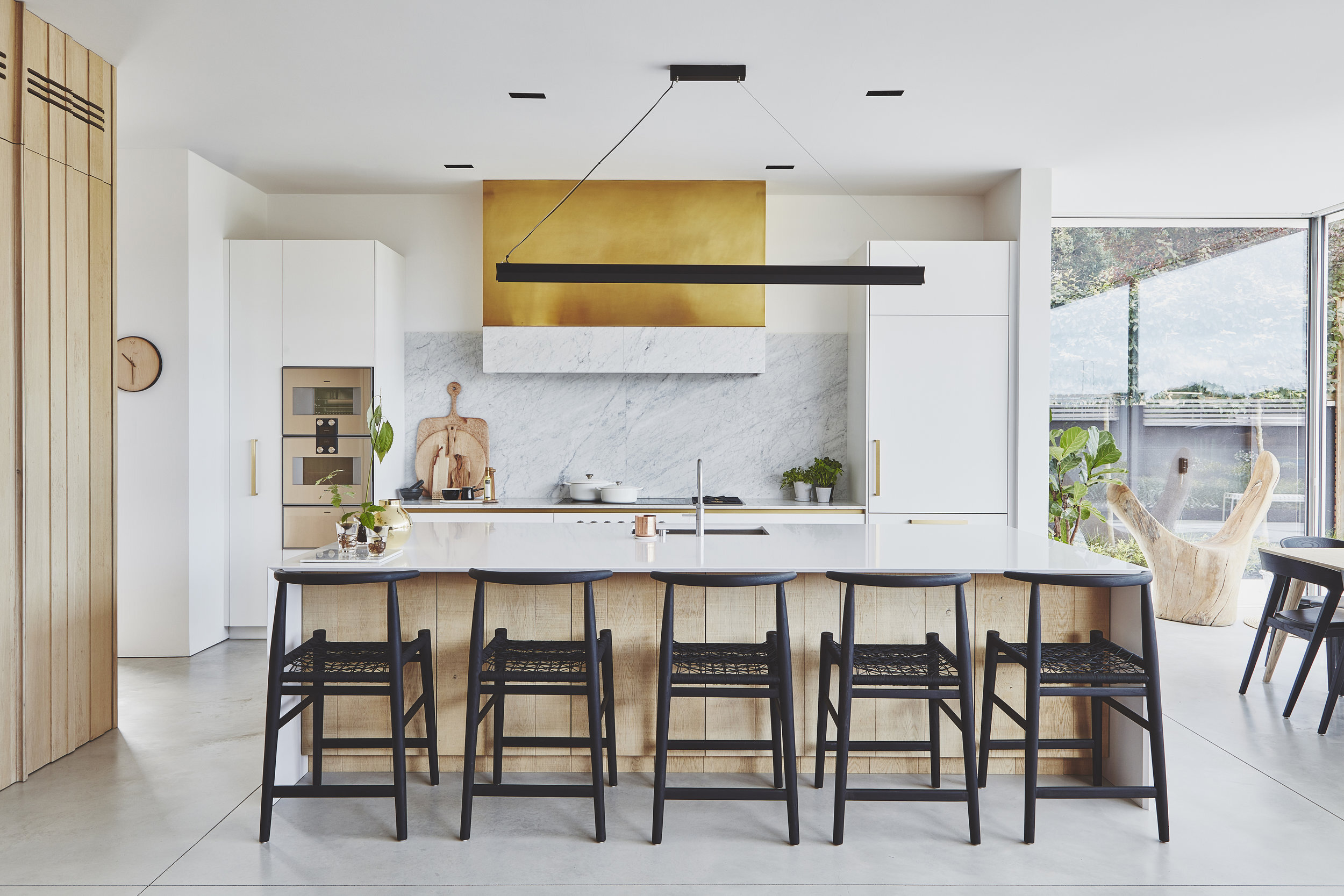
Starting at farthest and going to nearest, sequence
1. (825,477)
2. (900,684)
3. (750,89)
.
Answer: (825,477) → (750,89) → (900,684)

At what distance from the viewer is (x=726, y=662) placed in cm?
276

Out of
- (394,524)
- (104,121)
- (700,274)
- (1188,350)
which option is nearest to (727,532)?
(700,274)

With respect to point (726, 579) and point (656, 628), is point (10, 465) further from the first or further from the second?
point (726, 579)

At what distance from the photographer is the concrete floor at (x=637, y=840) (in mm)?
2381

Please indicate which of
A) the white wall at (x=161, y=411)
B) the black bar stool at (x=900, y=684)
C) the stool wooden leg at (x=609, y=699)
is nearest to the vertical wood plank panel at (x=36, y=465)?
the white wall at (x=161, y=411)

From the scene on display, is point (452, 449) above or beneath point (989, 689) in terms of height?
above

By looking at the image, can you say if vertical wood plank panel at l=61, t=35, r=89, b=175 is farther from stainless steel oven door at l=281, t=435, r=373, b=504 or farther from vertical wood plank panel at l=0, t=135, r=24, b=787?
stainless steel oven door at l=281, t=435, r=373, b=504

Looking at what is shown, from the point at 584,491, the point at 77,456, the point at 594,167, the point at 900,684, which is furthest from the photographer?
the point at 584,491

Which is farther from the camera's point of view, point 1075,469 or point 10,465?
point 1075,469

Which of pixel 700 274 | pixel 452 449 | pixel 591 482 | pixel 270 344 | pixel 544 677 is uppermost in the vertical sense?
pixel 700 274

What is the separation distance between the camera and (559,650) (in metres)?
2.87

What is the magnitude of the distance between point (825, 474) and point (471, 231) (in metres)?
2.87

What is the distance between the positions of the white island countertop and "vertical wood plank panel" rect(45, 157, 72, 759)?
1.01 metres

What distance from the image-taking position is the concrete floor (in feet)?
7.81
